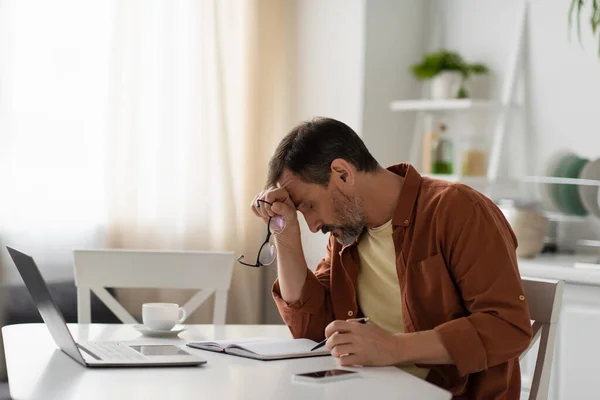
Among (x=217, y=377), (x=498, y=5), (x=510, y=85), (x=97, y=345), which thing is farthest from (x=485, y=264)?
(x=498, y=5)

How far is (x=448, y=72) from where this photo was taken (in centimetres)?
345

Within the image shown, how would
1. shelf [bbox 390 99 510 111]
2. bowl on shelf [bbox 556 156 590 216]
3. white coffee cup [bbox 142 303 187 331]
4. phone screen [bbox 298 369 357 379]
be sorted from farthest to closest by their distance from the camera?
shelf [bbox 390 99 510 111] < bowl on shelf [bbox 556 156 590 216] < white coffee cup [bbox 142 303 187 331] < phone screen [bbox 298 369 357 379]

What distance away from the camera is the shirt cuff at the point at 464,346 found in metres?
1.58

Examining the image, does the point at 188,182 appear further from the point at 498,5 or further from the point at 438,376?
the point at 438,376

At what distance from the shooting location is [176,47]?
352 centimetres

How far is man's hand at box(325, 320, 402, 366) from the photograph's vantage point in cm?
153

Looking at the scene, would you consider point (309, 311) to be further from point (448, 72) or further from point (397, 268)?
point (448, 72)

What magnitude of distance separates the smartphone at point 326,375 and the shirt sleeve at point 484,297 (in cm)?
23

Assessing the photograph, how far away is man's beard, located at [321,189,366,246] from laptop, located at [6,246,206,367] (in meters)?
0.44

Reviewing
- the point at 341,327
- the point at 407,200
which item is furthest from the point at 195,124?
Answer: the point at 341,327

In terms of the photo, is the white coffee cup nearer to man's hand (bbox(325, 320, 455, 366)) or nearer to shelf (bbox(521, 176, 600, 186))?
man's hand (bbox(325, 320, 455, 366))

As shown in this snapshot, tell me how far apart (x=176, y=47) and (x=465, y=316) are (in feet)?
7.17

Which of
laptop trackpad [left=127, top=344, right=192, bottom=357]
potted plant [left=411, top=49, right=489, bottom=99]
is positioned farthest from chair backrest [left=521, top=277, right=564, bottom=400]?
potted plant [left=411, top=49, right=489, bottom=99]

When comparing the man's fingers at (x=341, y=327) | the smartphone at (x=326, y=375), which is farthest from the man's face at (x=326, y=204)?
the smartphone at (x=326, y=375)
